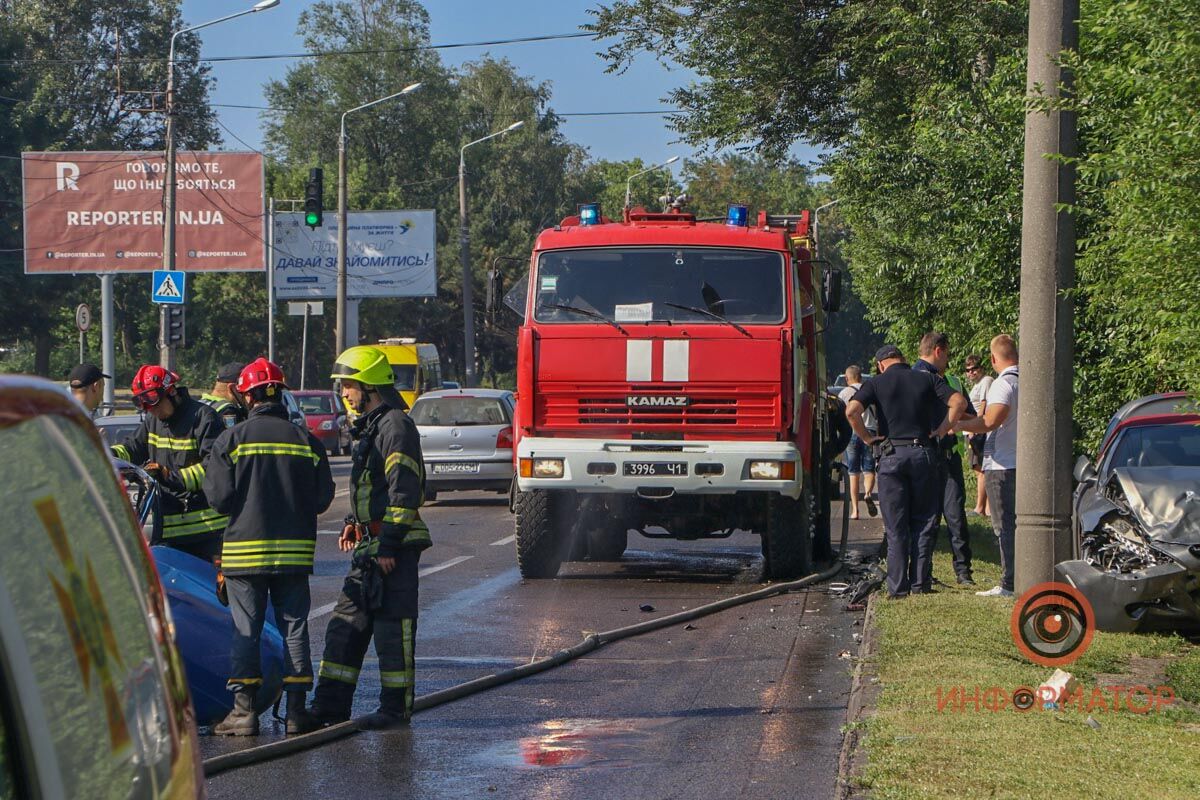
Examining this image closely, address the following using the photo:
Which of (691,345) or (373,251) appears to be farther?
(373,251)

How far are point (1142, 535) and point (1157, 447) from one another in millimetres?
1538

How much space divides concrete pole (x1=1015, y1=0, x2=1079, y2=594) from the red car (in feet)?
86.7

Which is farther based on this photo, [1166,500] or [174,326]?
[174,326]

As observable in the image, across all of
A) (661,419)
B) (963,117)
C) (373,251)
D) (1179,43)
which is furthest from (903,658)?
(373,251)

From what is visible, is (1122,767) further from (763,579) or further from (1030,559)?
(763,579)

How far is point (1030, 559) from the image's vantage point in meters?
9.52

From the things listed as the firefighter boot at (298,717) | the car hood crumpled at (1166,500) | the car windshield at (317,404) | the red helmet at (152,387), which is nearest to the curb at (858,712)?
the car hood crumpled at (1166,500)

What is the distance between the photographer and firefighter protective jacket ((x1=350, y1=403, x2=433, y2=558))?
7.35m

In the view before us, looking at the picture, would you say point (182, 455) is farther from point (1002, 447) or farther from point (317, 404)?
point (317, 404)

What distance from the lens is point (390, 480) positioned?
7.35 m

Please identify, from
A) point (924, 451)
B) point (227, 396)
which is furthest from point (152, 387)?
point (924, 451)

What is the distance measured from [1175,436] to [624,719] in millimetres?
5184

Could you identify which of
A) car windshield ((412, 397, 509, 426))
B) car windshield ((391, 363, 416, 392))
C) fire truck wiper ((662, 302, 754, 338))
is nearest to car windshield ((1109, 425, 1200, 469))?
fire truck wiper ((662, 302, 754, 338))

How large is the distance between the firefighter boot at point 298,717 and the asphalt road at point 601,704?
3.7 inches
